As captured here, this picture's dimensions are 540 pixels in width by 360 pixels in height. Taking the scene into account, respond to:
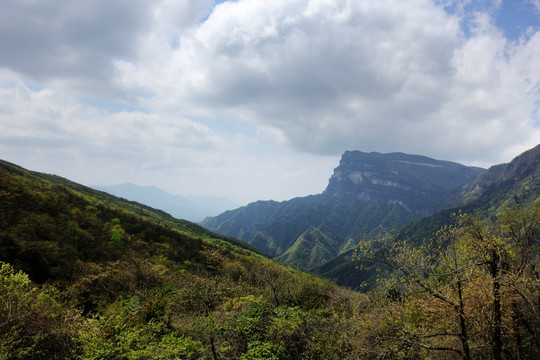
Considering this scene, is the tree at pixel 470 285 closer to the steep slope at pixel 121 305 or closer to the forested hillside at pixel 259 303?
the forested hillside at pixel 259 303

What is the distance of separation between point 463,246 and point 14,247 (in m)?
50.6

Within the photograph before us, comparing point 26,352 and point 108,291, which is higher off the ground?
point 26,352

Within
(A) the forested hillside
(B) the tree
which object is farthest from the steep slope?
(B) the tree

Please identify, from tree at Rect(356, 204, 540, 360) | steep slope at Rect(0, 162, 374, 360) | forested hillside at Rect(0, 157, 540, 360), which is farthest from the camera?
steep slope at Rect(0, 162, 374, 360)

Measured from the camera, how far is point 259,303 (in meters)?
27.8

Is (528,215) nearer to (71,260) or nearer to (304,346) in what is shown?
(304,346)

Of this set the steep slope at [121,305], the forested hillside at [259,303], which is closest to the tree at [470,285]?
the forested hillside at [259,303]

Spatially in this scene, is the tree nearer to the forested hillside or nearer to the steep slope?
the forested hillside

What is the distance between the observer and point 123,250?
53844mm

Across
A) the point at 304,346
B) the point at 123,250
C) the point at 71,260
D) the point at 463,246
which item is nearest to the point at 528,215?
the point at 463,246

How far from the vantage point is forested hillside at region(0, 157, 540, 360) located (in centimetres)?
1407

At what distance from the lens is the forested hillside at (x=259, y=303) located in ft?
46.2

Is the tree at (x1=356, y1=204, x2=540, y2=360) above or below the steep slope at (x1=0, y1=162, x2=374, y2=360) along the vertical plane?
above

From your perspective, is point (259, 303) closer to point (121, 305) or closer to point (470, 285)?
point (121, 305)
